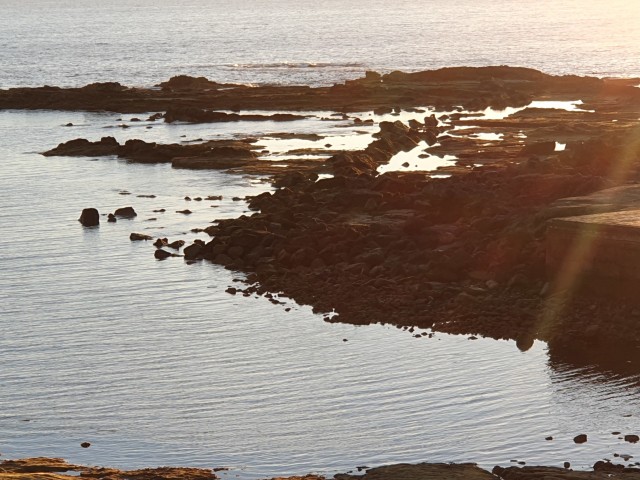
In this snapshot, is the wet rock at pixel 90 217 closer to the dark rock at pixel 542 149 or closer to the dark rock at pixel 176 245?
the dark rock at pixel 176 245

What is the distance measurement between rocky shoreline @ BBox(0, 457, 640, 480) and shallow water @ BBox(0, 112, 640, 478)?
60 cm

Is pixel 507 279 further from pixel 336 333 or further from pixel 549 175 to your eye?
pixel 549 175

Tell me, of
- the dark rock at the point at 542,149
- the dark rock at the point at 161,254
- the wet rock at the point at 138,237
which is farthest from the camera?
the dark rock at the point at 542,149

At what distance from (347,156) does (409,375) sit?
937 inches

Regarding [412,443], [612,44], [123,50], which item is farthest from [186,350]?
[612,44]

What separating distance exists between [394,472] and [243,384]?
18.5 feet

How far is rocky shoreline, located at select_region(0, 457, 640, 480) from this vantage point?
16.7 meters

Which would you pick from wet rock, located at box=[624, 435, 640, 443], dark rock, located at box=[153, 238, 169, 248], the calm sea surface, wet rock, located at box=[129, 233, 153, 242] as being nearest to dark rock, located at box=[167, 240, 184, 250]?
dark rock, located at box=[153, 238, 169, 248]

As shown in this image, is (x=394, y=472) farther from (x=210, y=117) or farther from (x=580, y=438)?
(x=210, y=117)

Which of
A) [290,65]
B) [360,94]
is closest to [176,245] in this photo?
[360,94]

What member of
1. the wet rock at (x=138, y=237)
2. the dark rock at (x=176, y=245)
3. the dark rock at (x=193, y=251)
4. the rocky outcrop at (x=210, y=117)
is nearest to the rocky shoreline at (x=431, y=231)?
the dark rock at (x=193, y=251)

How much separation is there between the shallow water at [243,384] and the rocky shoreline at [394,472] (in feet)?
1.97

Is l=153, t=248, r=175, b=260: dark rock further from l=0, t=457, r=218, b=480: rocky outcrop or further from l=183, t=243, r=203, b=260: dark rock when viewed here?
l=0, t=457, r=218, b=480: rocky outcrop

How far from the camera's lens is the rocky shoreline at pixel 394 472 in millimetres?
16688
